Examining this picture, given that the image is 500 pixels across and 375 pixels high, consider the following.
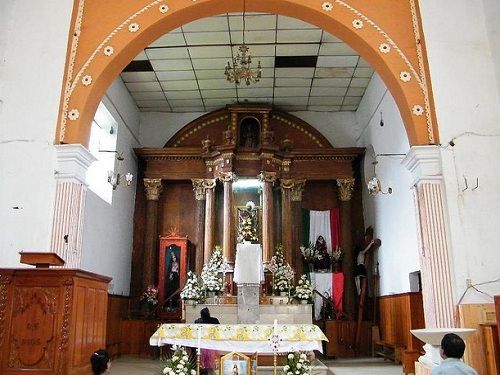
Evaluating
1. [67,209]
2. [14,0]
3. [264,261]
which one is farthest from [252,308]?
[14,0]

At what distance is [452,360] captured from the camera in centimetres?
341

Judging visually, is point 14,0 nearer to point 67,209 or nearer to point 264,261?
point 67,209

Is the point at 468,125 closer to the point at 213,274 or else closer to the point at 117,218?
the point at 213,274

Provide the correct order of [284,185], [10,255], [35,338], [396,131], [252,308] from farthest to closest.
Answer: [284,185]
[396,131]
[252,308]
[10,255]
[35,338]

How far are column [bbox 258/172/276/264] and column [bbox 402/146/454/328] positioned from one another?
5.34 metres

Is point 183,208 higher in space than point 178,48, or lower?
lower

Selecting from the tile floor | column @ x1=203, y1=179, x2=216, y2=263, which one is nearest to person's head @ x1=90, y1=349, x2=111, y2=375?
the tile floor

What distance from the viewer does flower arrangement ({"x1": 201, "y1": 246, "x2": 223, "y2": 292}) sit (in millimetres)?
11094

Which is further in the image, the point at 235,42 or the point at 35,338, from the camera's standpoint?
the point at 235,42

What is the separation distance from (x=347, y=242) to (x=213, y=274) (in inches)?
145

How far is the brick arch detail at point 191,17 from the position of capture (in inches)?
288

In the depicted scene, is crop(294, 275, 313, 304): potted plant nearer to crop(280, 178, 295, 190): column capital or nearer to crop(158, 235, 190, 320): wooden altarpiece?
crop(280, 178, 295, 190): column capital

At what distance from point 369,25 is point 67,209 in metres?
5.35

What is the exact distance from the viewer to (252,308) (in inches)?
351
